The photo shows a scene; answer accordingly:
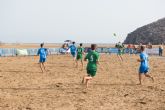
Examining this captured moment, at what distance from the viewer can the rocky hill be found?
87.8 metres

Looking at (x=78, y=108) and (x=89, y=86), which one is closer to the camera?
(x=78, y=108)

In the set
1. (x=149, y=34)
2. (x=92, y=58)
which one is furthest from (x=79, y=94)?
(x=149, y=34)

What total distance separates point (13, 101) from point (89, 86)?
3777 mm

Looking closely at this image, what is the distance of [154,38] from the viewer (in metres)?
87.8

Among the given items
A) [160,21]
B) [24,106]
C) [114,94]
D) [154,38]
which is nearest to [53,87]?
[114,94]

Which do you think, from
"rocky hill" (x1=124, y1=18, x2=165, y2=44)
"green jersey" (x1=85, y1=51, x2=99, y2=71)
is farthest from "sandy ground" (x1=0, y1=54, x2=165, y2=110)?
"rocky hill" (x1=124, y1=18, x2=165, y2=44)

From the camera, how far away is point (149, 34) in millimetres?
90750

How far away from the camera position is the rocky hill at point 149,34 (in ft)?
288

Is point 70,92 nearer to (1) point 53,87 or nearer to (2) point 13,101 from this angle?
(1) point 53,87

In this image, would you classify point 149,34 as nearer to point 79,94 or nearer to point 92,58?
point 92,58

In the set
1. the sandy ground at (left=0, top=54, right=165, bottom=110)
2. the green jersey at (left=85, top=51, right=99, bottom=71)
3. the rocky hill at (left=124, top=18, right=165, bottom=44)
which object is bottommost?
the sandy ground at (left=0, top=54, right=165, bottom=110)

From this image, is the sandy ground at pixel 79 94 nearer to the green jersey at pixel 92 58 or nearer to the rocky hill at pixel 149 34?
the green jersey at pixel 92 58

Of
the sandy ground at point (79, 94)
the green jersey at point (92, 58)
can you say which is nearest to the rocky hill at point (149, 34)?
the sandy ground at point (79, 94)

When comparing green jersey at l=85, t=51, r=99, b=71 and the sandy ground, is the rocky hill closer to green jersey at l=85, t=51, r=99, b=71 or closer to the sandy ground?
the sandy ground
